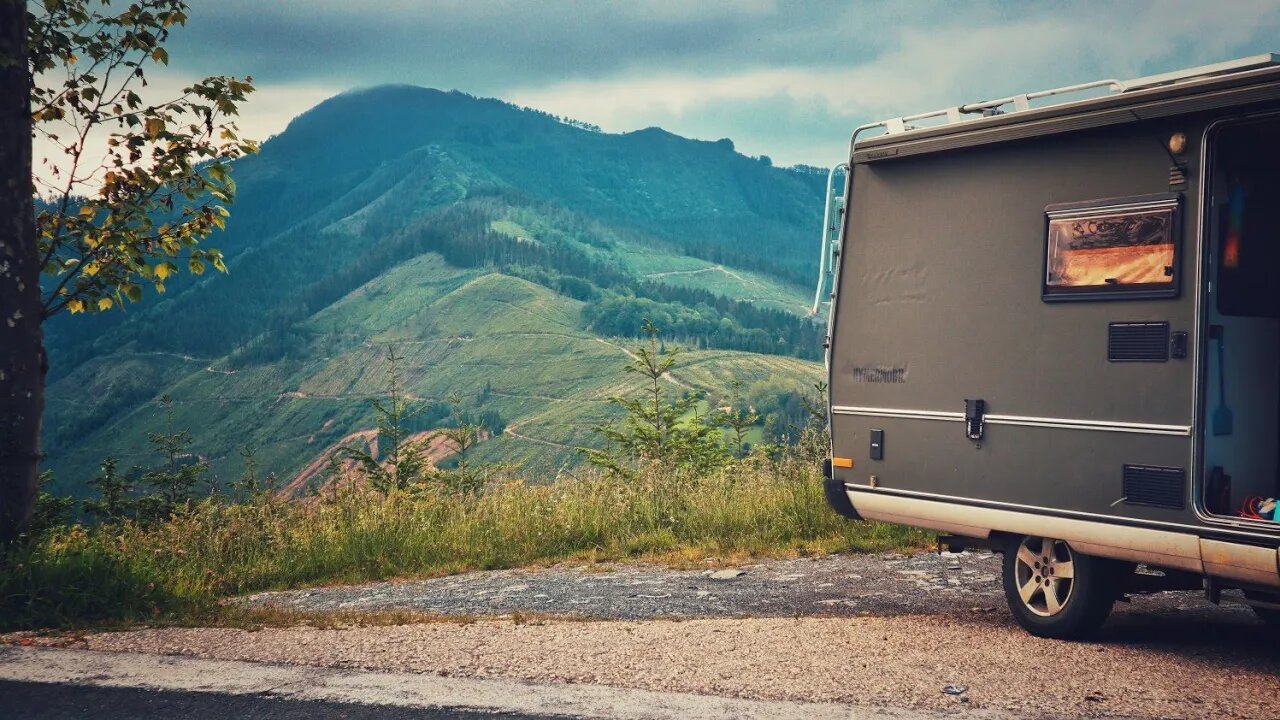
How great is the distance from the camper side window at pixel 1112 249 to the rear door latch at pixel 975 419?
79 centimetres

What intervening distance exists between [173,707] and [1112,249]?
18.1 feet

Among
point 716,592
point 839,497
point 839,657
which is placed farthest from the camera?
point 716,592

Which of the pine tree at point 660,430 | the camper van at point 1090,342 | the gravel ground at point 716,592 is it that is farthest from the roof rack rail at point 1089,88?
the pine tree at point 660,430

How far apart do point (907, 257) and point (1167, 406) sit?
7.06 ft

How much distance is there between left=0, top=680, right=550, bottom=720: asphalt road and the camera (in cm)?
507

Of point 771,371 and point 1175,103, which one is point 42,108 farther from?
point 771,371

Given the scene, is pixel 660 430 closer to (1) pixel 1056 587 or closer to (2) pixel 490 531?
(2) pixel 490 531

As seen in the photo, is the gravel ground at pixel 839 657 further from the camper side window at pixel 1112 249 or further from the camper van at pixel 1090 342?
the camper side window at pixel 1112 249

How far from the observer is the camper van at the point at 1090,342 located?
634 cm

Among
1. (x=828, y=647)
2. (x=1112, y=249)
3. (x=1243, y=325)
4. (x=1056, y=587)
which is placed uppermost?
(x=1112, y=249)

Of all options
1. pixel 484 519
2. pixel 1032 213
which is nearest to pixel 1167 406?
pixel 1032 213

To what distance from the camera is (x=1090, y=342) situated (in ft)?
22.4

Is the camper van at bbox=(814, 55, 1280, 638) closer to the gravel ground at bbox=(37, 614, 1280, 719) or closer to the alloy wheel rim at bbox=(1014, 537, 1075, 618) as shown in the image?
the alloy wheel rim at bbox=(1014, 537, 1075, 618)

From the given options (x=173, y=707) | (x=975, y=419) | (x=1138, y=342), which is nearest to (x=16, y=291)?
(x=173, y=707)
